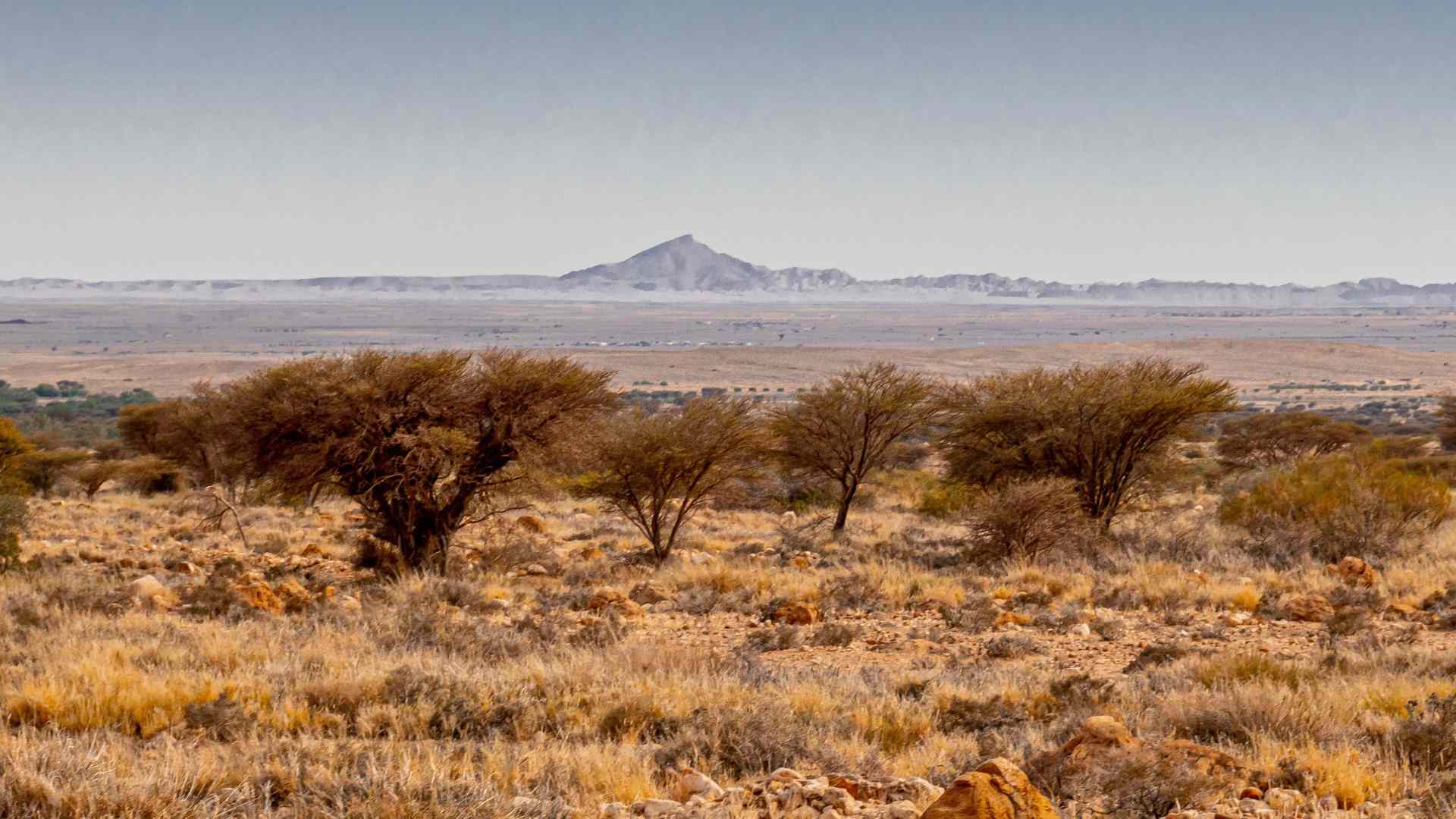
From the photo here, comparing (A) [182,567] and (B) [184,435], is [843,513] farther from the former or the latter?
(B) [184,435]

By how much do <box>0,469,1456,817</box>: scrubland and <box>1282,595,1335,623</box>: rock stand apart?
29mm

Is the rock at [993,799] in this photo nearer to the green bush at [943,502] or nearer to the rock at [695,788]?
the rock at [695,788]

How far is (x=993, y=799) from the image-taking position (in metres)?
4.65

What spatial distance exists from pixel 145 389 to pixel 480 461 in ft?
305

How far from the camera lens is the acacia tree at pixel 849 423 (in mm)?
23312

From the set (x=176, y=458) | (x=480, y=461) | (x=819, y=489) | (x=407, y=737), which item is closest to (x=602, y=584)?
(x=480, y=461)

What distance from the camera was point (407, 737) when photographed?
7074 mm

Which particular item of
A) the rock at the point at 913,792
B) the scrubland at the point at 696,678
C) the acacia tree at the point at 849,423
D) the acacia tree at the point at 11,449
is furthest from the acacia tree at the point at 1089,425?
the acacia tree at the point at 11,449

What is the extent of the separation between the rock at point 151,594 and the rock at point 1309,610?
1267 centimetres

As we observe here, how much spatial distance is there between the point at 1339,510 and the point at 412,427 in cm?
1381

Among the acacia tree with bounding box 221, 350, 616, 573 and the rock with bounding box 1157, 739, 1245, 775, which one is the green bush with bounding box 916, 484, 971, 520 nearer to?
the acacia tree with bounding box 221, 350, 616, 573

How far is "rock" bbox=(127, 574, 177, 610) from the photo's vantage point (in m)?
12.5

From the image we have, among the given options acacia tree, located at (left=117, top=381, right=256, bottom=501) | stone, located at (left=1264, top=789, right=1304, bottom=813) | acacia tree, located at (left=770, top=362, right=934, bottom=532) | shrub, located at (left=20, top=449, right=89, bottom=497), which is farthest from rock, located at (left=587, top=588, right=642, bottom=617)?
shrub, located at (left=20, top=449, right=89, bottom=497)

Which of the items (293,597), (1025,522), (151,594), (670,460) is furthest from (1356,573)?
(151,594)
